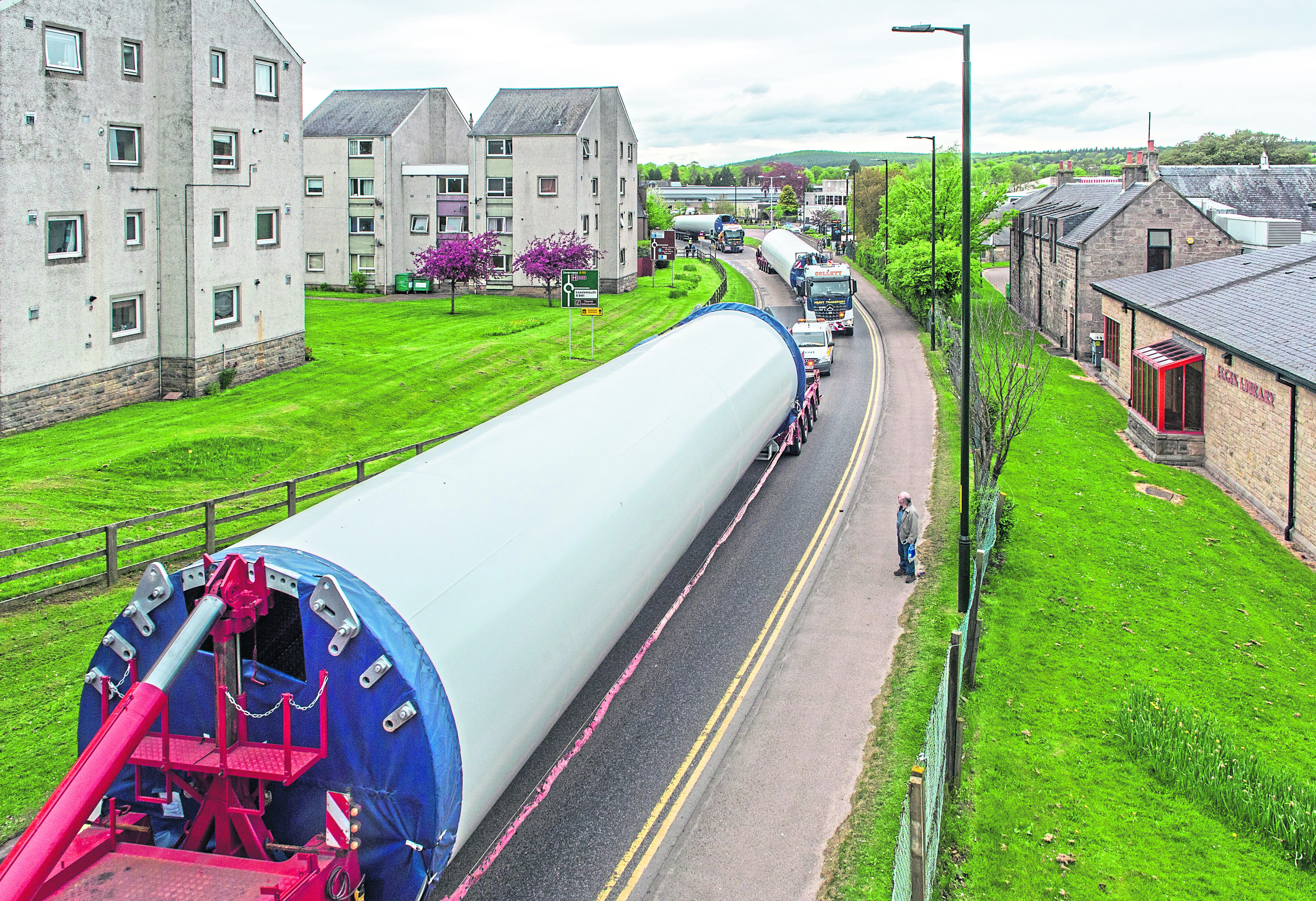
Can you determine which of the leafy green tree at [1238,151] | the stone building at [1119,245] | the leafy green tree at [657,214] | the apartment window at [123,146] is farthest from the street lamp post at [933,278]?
the leafy green tree at [1238,151]

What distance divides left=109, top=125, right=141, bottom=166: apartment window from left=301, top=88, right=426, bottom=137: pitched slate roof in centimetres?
2837

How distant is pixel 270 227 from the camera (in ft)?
115

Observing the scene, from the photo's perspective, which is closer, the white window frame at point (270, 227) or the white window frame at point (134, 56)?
the white window frame at point (134, 56)

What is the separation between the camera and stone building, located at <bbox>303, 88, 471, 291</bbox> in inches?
2255

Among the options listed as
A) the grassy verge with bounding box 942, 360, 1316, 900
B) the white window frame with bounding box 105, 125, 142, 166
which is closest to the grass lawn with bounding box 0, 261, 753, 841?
the white window frame with bounding box 105, 125, 142, 166

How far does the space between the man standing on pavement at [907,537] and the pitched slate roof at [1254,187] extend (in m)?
45.1

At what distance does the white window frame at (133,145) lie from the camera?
2873 cm

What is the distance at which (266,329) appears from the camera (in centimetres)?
3466

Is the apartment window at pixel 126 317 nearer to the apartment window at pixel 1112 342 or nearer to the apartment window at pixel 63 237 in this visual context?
the apartment window at pixel 63 237

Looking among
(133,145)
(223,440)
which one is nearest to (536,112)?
(133,145)

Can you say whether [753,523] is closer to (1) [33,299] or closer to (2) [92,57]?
(1) [33,299]

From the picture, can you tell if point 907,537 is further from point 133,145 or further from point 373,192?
point 373,192

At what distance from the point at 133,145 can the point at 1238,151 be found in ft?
446

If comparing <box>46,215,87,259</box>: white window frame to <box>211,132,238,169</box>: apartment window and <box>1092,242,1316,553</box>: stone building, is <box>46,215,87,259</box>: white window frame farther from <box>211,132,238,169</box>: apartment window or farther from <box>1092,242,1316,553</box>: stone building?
<box>1092,242,1316,553</box>: stone building
